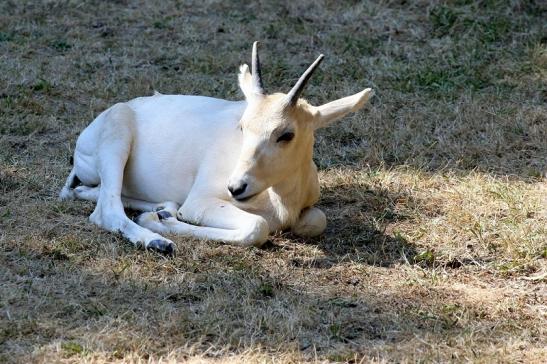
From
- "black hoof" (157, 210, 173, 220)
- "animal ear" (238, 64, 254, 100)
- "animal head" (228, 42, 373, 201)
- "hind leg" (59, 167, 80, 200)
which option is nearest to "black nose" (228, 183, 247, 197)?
"animal head" (228, 42, 373, 201)

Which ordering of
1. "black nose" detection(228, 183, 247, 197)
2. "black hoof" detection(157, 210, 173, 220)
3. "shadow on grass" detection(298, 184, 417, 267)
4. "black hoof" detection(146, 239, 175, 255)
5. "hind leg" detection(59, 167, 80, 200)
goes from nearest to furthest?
"black nose" detection(228, 183, 247, 197), "black hoof" detection(146, 239, 175, 255), "shadow on grass" detection(298, 184, 417, 267), "black hoof" detection(157, 210, 173, 220), "hind leg" detection(59, 167, 80, 200)

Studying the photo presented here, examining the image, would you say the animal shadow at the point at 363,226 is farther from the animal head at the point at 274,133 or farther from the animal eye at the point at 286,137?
the animal eye at the point at 286,137

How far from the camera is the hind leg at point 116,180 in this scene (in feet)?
24.1

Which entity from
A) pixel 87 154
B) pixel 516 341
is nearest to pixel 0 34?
pixel 87 154

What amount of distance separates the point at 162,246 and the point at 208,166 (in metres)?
0.97

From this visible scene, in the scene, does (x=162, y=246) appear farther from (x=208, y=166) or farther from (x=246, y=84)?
(x=246, y=84)

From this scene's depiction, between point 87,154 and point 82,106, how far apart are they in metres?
2.19

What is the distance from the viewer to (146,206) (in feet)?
27.2

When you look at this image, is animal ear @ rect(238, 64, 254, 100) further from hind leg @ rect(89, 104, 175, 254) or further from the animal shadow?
the animal shadow

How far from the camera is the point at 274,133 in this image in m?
7.21

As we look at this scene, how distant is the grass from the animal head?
0.53 m

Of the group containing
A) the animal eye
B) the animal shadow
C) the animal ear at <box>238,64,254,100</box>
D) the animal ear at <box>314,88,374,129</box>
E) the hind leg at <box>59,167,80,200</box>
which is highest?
the animal ear at <box>238,64,254,100</box>

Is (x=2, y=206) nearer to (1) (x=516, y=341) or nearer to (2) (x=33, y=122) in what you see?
(2) (x=33, y=122)

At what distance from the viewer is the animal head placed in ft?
23.4
